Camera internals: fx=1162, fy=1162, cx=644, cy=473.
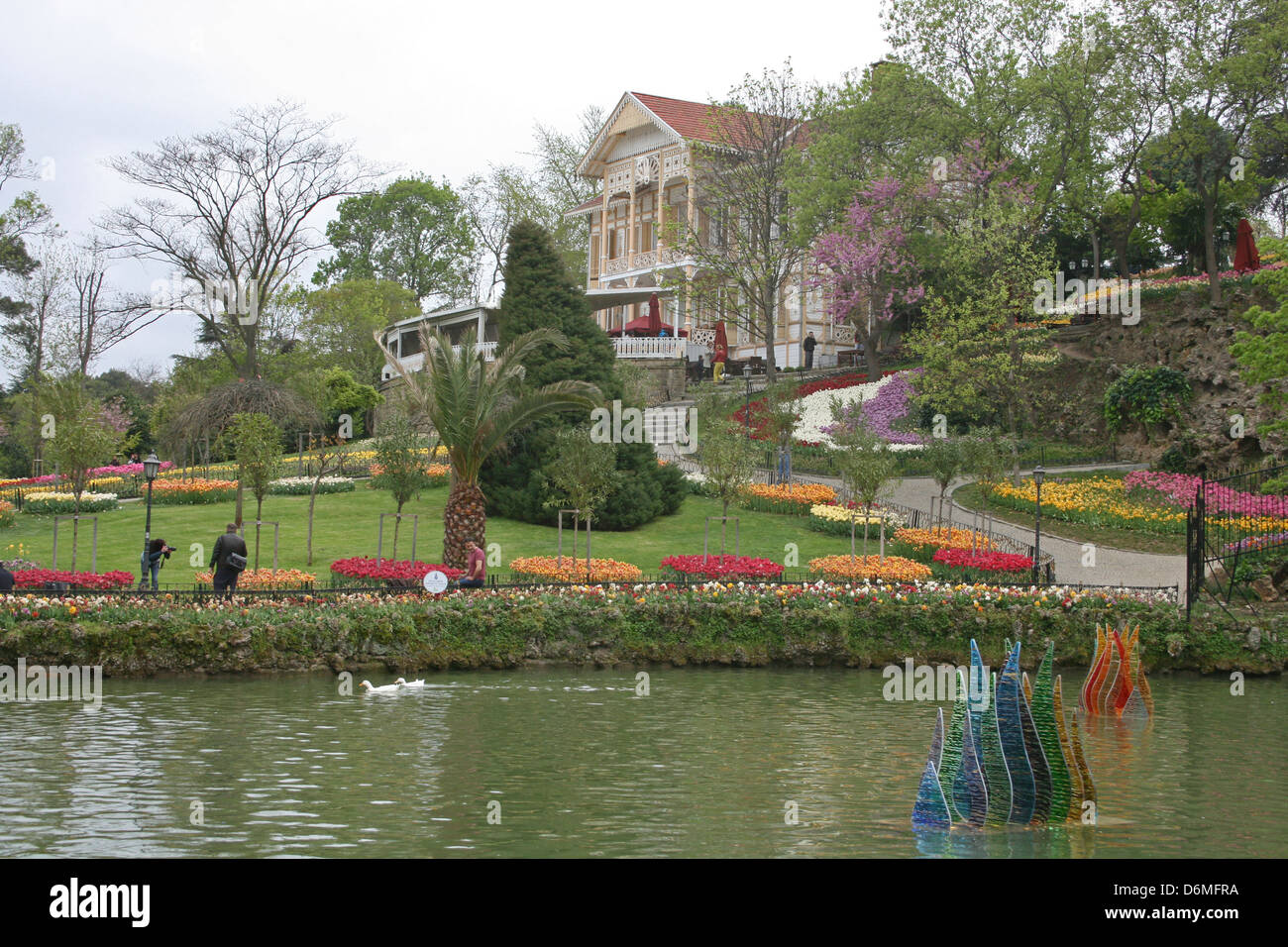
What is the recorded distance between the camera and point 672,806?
9.67 metres

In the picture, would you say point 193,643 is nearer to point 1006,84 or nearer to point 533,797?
point 533,797

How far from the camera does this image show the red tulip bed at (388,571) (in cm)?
1875

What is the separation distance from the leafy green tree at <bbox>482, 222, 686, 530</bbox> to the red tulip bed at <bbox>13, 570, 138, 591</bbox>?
915 cm

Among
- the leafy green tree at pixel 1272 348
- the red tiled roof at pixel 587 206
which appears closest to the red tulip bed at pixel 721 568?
the leafy green tree at pixel 1272 348

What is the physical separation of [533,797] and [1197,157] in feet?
111

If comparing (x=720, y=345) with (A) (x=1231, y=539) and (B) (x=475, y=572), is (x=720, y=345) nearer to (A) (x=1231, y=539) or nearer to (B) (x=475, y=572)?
(A) (x=1231, y=539)

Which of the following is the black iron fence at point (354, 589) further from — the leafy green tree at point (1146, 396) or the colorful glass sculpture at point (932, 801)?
the leafy green tree at point (1146, 396)

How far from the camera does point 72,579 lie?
18297 mm

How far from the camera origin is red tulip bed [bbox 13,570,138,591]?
1834 centimetres

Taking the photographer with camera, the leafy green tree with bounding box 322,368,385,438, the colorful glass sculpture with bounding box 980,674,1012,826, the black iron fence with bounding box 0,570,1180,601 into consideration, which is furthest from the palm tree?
the leafy green tree with bounding box 322,368,385,438

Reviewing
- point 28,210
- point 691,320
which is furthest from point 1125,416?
point 28,210

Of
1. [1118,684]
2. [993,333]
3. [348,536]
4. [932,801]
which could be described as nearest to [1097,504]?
[993,333]

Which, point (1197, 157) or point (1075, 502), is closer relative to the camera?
point (1075, 502)

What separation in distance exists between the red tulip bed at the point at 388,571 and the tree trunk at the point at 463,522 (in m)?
0.41
